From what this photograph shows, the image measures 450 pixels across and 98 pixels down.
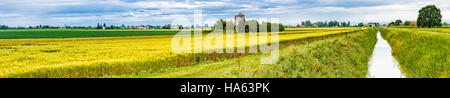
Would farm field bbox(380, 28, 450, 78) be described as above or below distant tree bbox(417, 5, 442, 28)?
below

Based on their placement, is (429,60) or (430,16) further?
(430,16)

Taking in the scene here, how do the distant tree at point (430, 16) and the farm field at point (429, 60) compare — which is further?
the distant tree at point (430, 16)

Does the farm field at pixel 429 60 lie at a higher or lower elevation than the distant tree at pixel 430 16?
lower

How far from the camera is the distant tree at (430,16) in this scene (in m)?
69.4

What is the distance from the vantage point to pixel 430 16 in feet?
235

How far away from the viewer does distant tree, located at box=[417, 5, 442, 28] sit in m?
69.4

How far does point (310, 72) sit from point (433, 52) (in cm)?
1098

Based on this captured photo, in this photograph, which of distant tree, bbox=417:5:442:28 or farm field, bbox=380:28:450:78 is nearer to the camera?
farm field, bbox=380:28:450:78

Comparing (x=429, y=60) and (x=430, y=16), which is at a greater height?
(x=430, y=16)
